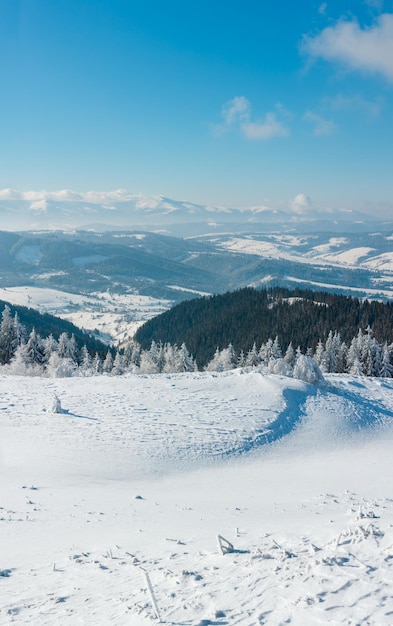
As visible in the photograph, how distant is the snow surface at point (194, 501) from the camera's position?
917 cm

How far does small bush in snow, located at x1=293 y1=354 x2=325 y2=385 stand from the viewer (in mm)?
36500

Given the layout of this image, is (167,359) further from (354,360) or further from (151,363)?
(354,360)

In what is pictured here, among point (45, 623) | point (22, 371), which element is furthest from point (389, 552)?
point (22, 371)

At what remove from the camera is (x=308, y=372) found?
37.0 metres

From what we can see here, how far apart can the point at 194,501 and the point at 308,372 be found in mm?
22247

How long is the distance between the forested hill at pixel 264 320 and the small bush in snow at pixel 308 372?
50234mm

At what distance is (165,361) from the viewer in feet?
258

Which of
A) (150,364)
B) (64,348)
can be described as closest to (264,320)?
(150,364)

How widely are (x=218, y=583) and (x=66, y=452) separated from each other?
46.3 feet

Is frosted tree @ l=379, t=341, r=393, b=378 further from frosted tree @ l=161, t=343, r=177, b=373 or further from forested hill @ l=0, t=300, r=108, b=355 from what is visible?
forested hill @ l=0, t=300, r=108, b=355

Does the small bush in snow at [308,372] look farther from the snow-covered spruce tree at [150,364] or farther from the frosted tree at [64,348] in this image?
the frosted tree at [64,348]

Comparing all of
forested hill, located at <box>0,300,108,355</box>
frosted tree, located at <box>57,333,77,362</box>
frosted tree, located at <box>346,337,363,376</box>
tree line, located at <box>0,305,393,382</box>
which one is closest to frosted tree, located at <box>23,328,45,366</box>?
tree line, located at <box>0,305,393,382</box>

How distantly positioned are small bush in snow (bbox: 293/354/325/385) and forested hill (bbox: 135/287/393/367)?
165 ft

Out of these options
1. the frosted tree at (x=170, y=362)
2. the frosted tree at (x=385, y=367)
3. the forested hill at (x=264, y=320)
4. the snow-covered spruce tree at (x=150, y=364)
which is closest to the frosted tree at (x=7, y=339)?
the snow-covered spruce tree at (x=150, y=364)
